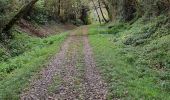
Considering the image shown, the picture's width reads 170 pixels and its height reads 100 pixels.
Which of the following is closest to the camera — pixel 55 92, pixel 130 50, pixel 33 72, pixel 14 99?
pixel 14 99

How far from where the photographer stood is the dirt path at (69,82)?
13.7 m

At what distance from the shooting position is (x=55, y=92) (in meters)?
14.4

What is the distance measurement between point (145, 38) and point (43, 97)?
1710 cm

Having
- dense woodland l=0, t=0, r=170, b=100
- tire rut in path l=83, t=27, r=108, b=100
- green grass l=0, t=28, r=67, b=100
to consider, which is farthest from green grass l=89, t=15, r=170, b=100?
green grass l=0, t=28, r=67, b=100

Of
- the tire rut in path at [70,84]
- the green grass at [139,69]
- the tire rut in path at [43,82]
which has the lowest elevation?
the green grass at [139,69]

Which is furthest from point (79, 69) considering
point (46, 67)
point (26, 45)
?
point (26, 45)

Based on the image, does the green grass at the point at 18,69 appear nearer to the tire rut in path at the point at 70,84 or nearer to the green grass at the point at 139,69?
the tire rut in path at the point at 70,84

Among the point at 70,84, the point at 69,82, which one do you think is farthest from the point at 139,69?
the point at 70,84

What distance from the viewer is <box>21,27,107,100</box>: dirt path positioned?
45.0ft

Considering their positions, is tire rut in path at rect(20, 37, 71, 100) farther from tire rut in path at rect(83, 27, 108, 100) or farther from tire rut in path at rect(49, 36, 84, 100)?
tire rut in path at rect(83, 27, 108, 100)

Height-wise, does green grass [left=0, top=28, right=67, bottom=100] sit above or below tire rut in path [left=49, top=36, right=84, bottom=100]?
above

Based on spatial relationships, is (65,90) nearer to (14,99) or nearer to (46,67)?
(14,99)

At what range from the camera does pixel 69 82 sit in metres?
16.1

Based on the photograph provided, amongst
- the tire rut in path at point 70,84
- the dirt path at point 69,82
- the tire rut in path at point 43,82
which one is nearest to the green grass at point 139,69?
the dirt path at point 69,82
